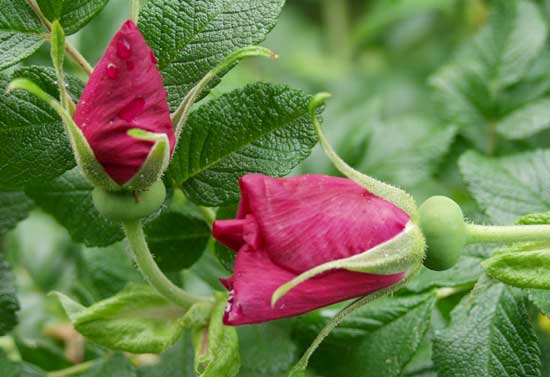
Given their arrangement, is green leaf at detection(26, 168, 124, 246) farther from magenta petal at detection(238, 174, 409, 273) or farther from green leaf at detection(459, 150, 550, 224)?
green leaf at detection(459, 150, 550, 224)

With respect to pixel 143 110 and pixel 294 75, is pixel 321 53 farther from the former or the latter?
pixel 143 110

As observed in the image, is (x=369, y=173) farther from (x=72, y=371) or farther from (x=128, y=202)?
(x=128, y=202)

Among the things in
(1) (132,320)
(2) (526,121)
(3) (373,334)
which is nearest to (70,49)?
(1) (132,320)

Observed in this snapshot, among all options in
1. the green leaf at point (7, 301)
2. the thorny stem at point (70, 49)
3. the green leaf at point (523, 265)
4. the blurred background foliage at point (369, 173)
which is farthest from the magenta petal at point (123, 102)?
the green leaf at point (7, 301)

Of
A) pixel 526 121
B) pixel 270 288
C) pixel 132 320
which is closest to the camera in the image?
pixel 270 288

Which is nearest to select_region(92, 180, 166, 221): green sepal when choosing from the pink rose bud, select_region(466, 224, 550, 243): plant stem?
the pink rose bud

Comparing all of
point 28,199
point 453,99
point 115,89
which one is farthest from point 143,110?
point 453,99

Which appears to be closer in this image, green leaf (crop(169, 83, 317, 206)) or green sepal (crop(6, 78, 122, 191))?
green sepal (crop(6, 78, 122, 191))

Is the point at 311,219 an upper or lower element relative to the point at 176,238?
upper
